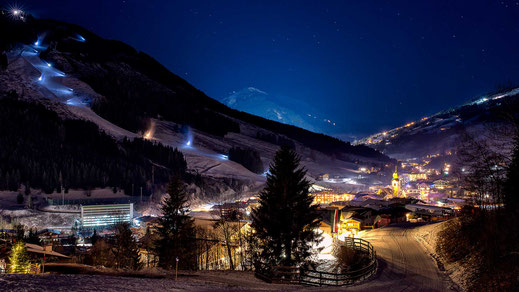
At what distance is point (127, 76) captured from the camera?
6176 inches

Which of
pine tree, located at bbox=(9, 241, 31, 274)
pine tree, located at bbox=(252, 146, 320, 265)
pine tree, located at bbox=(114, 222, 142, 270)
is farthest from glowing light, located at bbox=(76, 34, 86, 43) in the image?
pine tree, located at bbox=(252, 146, 320, 265)

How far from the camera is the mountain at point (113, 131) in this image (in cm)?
6600

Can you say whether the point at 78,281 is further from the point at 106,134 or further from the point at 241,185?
the point at 106,134

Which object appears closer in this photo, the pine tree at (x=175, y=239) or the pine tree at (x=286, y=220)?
the pine tree at (x=286, y=220)

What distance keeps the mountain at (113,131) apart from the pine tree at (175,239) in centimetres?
4676

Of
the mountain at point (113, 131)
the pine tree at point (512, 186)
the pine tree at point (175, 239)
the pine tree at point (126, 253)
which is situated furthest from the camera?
the mountain at point (113, 131)

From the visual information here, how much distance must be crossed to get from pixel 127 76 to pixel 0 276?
165 meters

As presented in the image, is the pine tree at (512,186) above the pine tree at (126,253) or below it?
above

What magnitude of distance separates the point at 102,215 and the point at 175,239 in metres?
33.4

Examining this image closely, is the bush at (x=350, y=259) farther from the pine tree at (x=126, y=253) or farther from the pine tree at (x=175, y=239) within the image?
the pine tree at (x=126, y=253)

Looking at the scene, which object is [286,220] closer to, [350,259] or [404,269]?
[350,259]

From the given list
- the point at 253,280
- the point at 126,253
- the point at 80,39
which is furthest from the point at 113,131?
the point at 80,39

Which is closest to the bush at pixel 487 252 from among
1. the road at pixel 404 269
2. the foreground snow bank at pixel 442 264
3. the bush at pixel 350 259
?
the foreground snow bank at pixel 442 264

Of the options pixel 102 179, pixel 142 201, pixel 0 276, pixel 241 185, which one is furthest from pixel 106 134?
pixel 0 276
